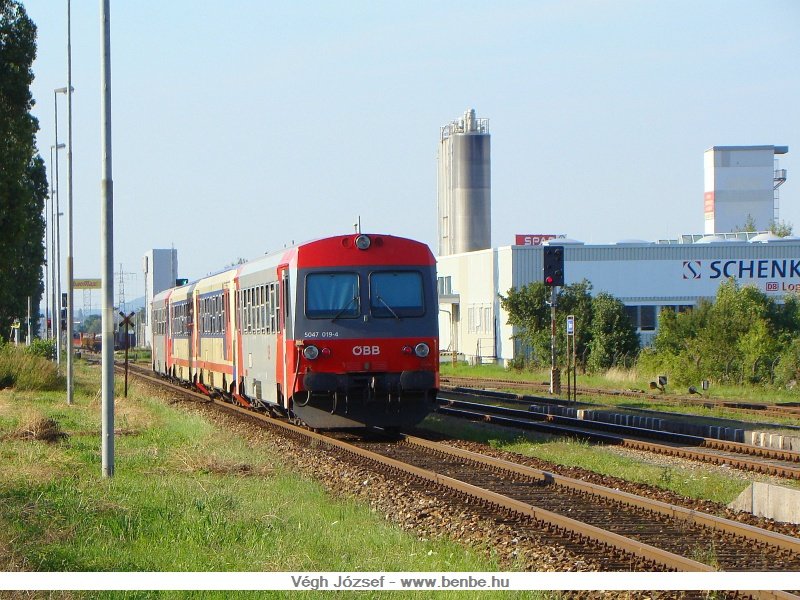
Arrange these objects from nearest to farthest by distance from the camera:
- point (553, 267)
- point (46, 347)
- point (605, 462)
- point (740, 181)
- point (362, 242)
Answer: point (605, 462) < point (362, 242) < point (553, 267) < point (46, 347) < point (740, 181)

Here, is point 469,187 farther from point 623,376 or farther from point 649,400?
point 649,400

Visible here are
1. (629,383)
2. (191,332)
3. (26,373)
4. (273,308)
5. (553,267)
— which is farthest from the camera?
(629,383)

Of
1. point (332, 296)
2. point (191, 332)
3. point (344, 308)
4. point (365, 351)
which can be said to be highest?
point (332, 296)

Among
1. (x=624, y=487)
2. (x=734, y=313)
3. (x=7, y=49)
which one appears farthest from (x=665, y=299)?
(x=624, y=487)

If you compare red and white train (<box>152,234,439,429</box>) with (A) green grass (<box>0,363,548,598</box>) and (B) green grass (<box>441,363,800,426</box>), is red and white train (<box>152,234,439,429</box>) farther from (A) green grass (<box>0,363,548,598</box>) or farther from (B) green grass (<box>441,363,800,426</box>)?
(B) green grass (<box>441,363,800,426</box>)

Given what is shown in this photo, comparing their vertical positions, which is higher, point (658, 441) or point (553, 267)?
point (553, 267)

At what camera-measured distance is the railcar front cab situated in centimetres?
1809

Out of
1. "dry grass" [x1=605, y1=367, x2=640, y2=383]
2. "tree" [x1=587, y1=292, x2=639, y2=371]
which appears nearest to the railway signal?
"dry grass" [x1=605, y1=367, x2=640, y2=383]

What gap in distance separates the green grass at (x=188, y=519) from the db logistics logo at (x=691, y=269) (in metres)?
48.8

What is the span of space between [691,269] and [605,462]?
1908 inches

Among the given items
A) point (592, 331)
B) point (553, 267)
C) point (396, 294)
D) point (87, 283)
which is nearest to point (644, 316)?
point (592, 331)

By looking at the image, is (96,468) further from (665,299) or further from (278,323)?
(665,299)

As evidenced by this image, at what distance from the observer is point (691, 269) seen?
62.2 meters

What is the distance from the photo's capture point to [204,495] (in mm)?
11766
